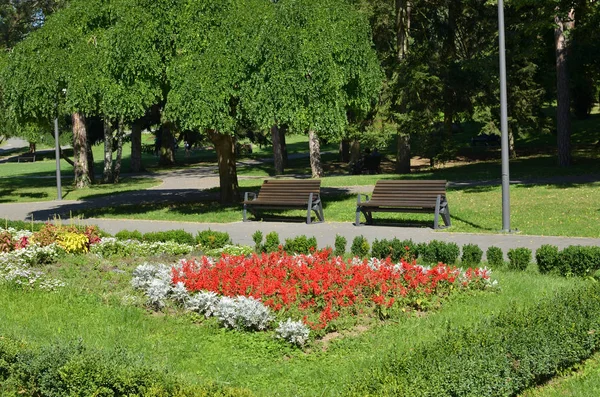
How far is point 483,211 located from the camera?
18.1 metres

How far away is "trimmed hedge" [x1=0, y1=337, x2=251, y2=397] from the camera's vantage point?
240 inches

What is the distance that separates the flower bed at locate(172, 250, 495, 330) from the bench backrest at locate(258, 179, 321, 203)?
7163mm

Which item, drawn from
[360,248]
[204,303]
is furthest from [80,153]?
[204,303]

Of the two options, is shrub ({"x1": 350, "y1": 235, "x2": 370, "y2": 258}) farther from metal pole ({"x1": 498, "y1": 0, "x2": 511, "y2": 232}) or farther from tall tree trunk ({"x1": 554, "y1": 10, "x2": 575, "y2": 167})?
tall tree trunk ({"x1": 554, "y1": 10, "x2": 575, "y2": 167})

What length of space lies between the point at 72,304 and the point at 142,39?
421 inches

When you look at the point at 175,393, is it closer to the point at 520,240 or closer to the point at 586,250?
the point at 586,250

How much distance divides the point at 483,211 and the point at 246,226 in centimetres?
549

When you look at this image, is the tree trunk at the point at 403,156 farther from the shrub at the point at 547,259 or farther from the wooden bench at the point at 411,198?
the shrub at the point at 547,259

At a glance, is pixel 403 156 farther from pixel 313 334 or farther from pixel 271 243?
pixel 313 334

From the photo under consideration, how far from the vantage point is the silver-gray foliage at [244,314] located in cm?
871

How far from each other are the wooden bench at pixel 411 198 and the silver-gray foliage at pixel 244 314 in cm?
792

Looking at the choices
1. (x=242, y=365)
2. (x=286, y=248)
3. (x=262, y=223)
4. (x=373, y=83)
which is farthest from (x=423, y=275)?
(x=373, y=83)

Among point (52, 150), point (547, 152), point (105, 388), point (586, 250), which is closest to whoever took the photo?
point (105, 388)

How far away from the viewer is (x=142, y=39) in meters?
19.4
